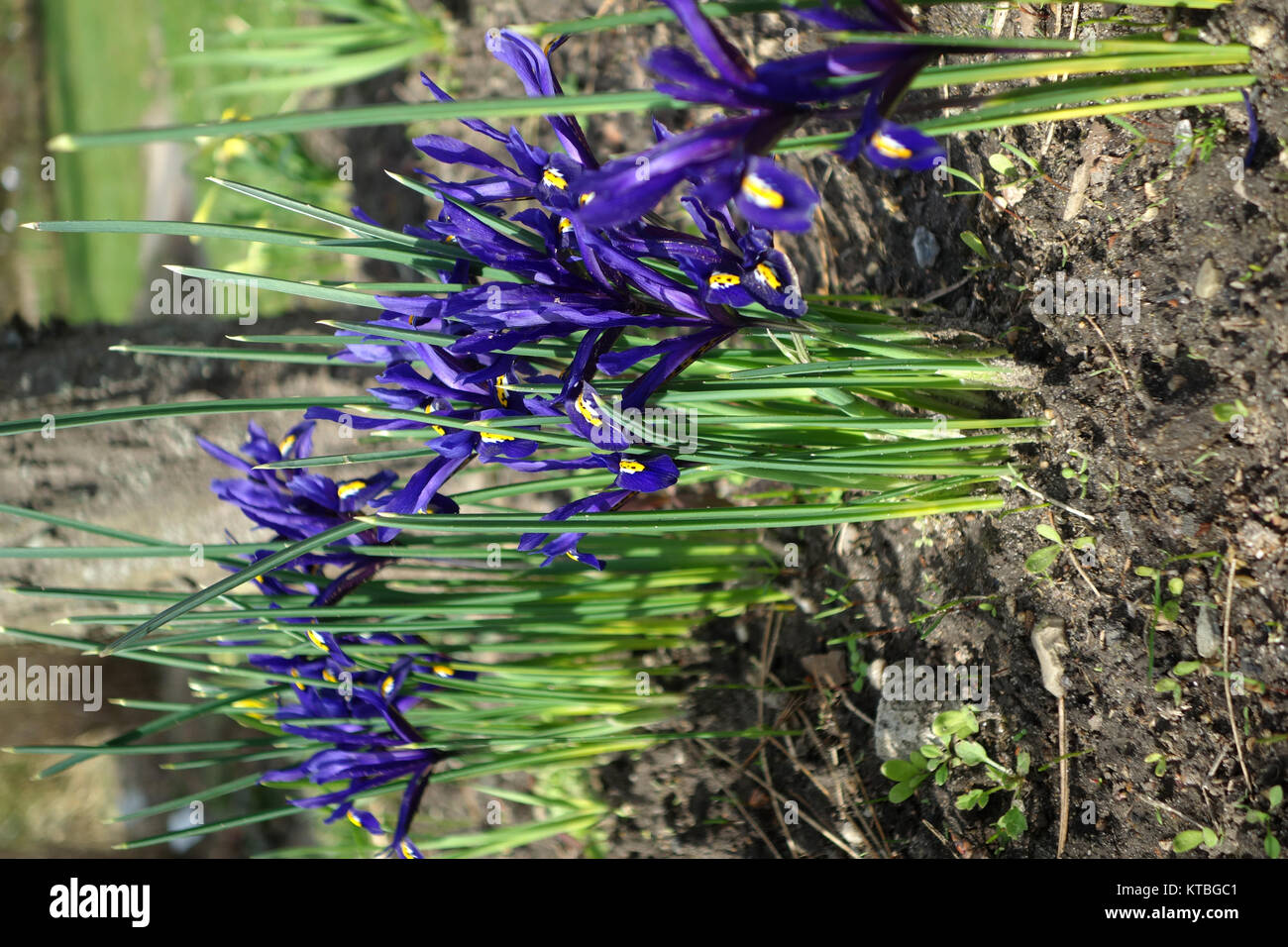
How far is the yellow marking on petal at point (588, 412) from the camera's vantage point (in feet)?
4.36

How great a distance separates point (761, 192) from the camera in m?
0.97

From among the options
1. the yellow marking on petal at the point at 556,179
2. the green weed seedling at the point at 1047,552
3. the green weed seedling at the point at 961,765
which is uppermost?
the yellow marking on petal at the point at 556,179

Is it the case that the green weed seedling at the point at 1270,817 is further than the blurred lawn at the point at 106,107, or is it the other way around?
the blurred lawn at the point at 106,107

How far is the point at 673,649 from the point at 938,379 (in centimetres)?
129

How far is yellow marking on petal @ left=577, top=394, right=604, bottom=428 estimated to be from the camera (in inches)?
52.3

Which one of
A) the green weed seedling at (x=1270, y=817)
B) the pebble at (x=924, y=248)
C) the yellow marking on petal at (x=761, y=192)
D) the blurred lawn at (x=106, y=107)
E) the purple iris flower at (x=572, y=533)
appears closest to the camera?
the yellow marking on petal at (x=761, y=192)

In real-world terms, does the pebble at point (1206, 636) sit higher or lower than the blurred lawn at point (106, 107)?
lower

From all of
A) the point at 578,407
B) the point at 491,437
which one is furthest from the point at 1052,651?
the point at 491,437

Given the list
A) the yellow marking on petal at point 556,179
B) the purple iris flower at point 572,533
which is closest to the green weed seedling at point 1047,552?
the purple iris flower at point 572,533

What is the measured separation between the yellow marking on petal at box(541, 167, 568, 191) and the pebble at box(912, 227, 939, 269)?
1.04 metres

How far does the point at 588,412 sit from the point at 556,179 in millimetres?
384

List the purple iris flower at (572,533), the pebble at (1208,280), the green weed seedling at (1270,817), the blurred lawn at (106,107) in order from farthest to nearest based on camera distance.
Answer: the blurred lawn at (106,107) → the purple iris flower at (572,533) → the pebble at (1208,280) → the green weed seedling at (1270,817)

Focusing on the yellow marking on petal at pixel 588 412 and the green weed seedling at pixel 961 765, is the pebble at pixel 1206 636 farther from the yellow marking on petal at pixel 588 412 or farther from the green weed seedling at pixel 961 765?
the yellow marking on petal at pixel 588 412

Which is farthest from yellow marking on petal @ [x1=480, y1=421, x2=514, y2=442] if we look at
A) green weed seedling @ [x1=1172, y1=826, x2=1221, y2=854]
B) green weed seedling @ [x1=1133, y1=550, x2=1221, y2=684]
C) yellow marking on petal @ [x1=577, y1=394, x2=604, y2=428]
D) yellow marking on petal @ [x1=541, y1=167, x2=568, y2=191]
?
green weed seedling @ [x1=1172, y1=826, x2=1221, y2=854]
